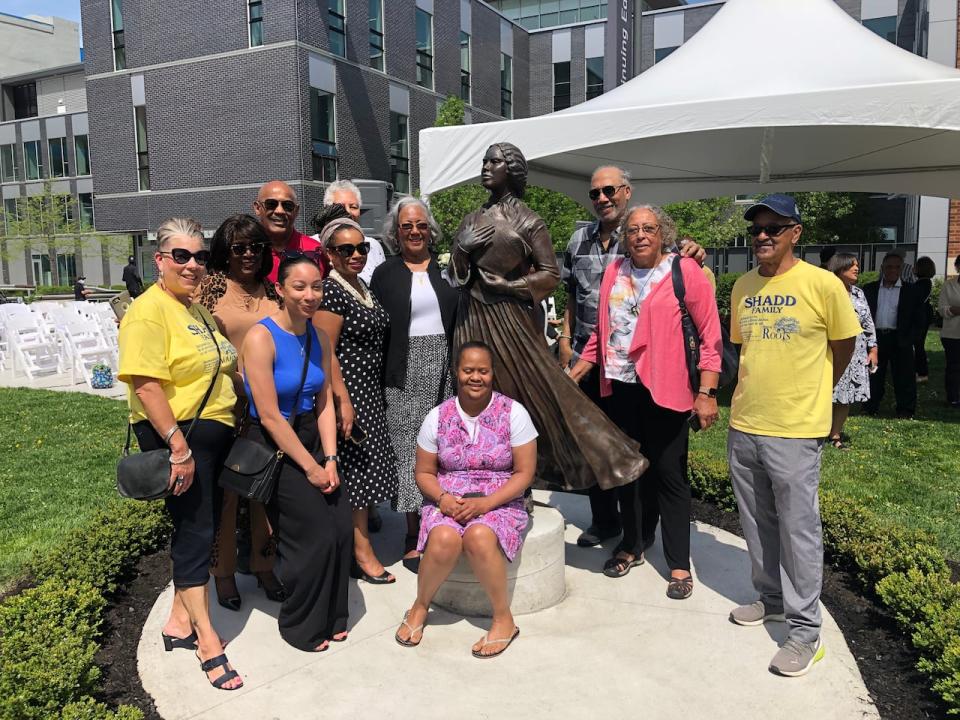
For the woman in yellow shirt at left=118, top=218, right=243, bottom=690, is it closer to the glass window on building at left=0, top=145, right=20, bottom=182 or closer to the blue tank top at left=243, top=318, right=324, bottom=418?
the blue tank top at left=243, top=318, right=324, bottom=418

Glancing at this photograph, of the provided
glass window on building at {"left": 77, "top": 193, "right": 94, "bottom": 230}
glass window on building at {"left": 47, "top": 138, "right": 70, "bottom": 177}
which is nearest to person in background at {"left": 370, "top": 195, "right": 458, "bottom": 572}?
glass window on building at {"left": 77, "top": 193, "right": 94, "bottom": 230}

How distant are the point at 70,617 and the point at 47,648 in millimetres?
291

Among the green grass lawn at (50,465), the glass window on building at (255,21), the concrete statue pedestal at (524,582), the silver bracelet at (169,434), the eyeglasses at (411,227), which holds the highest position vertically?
the glass window on building at (255,21)

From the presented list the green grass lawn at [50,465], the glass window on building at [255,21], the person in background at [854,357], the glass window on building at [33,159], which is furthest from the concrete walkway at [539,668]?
the glass window on building at [33,159]

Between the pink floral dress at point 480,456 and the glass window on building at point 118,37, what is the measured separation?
25433 mm

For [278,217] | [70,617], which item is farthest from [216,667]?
[278,217]

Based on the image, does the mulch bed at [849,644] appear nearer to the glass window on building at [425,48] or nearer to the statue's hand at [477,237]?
the statue's hand at [477,237]

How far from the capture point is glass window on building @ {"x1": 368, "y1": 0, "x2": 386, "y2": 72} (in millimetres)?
23938

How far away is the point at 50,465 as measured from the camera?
22.9 feet

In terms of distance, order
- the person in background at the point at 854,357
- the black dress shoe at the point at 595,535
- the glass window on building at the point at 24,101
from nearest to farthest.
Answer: the black dress shoe at the point at 595,535 → the person in background at the point at 854,357 → the glass window on building at the point at 24,101

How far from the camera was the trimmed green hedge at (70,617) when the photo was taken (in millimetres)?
2703

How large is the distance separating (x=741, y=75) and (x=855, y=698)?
5428 millimetres

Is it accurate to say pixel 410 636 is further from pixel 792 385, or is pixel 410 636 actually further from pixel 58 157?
pixel 58 157

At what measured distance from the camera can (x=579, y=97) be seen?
1321 inches
